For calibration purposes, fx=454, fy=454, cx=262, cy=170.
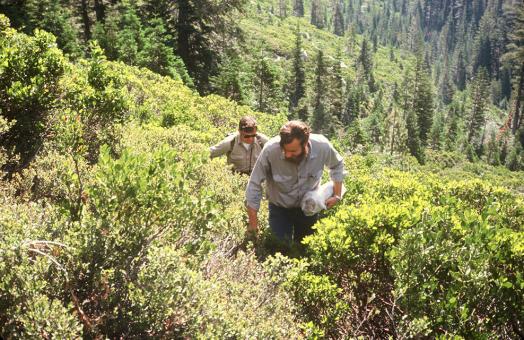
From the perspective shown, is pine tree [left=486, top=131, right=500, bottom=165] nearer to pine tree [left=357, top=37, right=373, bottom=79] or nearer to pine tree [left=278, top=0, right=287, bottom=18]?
pine tree [left=357, top=37, right=373, bottom=79]

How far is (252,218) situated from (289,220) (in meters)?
0.68

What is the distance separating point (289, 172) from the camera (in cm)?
508

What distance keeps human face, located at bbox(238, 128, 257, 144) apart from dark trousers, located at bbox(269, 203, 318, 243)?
4.21 ft

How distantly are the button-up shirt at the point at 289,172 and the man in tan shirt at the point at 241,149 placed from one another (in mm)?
1429

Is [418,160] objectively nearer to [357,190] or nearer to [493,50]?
[357,190]

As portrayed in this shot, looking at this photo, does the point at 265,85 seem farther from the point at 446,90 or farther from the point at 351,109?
the point at 446,90

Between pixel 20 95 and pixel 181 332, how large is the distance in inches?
150

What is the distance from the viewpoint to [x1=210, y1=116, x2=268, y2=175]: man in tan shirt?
21.8ft

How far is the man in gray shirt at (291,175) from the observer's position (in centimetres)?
472

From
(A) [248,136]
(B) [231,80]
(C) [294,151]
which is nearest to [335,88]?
(B) [231,80]

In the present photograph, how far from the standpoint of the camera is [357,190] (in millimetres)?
6926

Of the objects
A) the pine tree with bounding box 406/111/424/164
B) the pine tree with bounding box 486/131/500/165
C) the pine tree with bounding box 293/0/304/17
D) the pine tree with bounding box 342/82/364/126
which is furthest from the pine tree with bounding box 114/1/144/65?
the pine tree with bounding box 293/0/304/17

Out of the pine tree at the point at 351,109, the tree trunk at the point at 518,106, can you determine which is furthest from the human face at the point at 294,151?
the tree trunk at the point at 518,106

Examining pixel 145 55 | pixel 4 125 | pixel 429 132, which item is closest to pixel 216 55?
pixel 145 55
